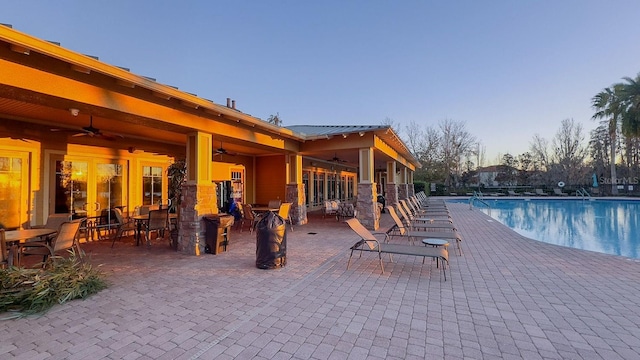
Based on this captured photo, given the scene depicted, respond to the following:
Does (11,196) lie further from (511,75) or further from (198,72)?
(511,75)

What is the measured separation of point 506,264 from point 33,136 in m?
10.4

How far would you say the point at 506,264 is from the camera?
17.0 feet

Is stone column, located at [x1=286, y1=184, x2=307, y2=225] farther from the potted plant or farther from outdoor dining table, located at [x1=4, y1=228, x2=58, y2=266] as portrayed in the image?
outdoor dining table, located at [x1=4, y1=228, x2=58, y2=266]

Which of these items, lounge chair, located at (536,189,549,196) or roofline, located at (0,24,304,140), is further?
lounge chair, located at (536,189,549,196)

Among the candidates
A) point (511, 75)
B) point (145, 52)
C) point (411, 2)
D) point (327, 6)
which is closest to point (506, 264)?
point (411, 2)

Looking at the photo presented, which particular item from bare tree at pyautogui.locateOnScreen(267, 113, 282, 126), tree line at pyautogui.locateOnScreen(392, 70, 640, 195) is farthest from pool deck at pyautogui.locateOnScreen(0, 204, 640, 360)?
tree line at pyautogui.locateOnScreen(392, 70, 640, 195)

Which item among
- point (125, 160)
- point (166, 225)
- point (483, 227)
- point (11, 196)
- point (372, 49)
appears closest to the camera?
point (11, 196)

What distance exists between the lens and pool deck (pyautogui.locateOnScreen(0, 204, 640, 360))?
2457mm

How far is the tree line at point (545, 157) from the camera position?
99.6 ft

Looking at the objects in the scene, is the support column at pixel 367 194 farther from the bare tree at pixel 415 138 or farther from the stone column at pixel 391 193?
the bare tree at pixel 415 138

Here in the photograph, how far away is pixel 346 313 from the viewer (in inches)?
125

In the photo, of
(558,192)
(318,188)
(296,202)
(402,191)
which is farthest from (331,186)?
(558,192)

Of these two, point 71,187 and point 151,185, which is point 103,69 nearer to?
point 71,187

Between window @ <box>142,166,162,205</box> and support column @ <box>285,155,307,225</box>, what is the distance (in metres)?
4.40
